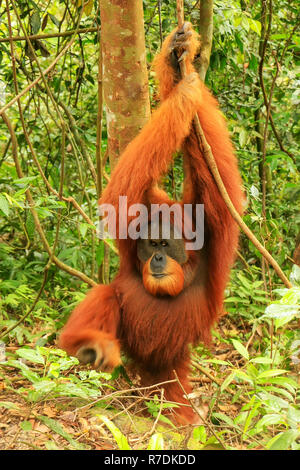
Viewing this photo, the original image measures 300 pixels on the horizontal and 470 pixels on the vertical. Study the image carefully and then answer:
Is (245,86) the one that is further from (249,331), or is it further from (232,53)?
(249,331)

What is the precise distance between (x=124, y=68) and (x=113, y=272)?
2406 millimetres

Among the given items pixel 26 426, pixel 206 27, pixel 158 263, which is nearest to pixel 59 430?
pixel 26 426

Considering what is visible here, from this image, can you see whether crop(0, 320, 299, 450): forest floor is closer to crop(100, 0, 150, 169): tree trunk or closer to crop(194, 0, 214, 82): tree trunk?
crop(100, 0, 150, 169): tree trunk

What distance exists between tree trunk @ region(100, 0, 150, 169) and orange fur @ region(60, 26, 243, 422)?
0.43 ft

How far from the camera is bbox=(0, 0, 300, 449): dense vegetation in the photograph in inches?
92.4

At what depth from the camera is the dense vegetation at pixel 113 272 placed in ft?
7.70

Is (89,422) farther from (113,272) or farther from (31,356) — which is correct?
(113,272)

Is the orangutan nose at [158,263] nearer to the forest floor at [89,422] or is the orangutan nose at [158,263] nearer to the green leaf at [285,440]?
the forest floor at [89,422]

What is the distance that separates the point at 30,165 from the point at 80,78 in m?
1.33

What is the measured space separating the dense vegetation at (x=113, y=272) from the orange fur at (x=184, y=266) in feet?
0.79

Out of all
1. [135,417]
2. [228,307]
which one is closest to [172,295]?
[135,417]

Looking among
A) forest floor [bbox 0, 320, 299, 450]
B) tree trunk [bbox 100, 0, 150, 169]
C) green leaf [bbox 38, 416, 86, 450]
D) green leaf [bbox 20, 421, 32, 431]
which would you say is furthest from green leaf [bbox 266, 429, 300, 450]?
tree trunk [bbox 100, 0, 150, 169]

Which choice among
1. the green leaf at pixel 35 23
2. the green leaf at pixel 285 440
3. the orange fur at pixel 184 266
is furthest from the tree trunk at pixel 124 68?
the green leaf at pixel 285 440

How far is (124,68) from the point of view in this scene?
9.61 feet
